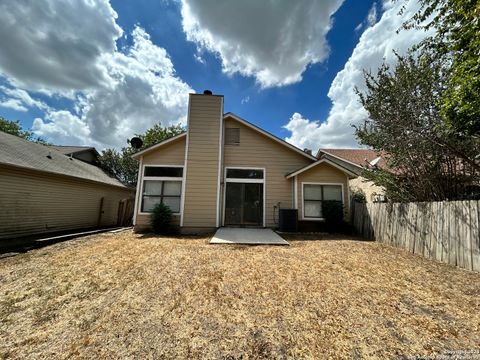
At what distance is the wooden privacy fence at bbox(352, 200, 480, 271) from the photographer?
13.5ft

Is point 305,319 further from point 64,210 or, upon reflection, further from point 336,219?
point 64,210

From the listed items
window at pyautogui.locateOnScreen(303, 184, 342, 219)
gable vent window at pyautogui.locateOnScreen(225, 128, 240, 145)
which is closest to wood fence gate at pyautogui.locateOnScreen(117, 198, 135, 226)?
gable vent window at pyautogui.locateOnScreen(225, 128, 240, 145)

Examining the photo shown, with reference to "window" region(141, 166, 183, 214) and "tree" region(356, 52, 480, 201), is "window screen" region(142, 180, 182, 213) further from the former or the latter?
"tree" region(356, 52, 480, 201)

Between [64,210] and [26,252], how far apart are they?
201 inches

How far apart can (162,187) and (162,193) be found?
27 centimetres

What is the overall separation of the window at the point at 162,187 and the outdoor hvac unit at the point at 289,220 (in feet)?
15.2

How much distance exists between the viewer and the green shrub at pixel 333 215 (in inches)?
328

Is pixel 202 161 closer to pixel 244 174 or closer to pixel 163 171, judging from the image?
pixel 163 171

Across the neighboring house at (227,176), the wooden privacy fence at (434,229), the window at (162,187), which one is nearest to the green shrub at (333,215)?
the neighboring house at (227,176)

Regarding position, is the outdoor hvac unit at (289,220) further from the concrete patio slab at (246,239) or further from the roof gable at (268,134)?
the roof gable at (268,134)

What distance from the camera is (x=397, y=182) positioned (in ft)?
22.6

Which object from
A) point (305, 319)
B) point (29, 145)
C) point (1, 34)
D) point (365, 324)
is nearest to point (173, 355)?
point (305, 319)

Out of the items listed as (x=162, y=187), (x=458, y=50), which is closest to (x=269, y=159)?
(x=162, y=187)

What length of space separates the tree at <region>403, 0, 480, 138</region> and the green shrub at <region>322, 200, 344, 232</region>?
441 cm
